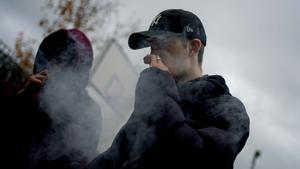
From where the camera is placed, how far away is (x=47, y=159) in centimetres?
307

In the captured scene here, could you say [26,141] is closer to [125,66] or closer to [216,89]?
[216,89]

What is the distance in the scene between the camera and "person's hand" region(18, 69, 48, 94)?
310cm

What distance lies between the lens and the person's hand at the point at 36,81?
3.10m

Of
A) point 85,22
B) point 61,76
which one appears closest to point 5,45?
point 85,22

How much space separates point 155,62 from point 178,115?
1.18 ft

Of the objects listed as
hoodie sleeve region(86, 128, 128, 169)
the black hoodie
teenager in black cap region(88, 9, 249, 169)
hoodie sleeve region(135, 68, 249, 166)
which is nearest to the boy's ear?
teenager in black cap region(88, 9, 249, 169)

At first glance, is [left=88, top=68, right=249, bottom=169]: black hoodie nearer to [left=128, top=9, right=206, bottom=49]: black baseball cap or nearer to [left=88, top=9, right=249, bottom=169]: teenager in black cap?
[left=88, top=9, right=249, bottom=169]: teenager in black cap

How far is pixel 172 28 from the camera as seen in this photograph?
8.34 ft

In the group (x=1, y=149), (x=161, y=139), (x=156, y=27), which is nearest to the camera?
(x=161, y=139)

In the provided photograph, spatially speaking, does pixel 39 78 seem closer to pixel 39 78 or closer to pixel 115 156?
pixel 39 78

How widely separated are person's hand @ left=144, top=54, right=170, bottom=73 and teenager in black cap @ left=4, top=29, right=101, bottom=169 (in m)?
1.06

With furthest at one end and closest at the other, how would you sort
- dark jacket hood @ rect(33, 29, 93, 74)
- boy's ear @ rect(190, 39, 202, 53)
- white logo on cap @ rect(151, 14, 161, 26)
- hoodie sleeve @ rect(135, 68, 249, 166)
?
dark jacket hood @ rect(33, 29, 93, 74)
white logo on cap @ rect(151, 14, 161, 26)
boy's ear @ rect(190, 39, 202, 53)
hoodie sleeve @ rect(135, 68, 249, 166)

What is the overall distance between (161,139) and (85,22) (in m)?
18.4

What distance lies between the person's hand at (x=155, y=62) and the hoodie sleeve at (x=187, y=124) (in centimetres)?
5
